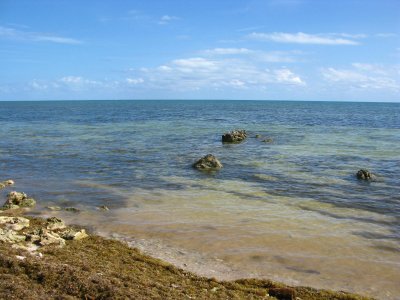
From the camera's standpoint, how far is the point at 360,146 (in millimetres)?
39906

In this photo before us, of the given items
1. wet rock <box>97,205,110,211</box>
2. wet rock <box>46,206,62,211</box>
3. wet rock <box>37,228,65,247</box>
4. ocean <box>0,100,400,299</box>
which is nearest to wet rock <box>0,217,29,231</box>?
wet rock <box>37,228,65,247</box>

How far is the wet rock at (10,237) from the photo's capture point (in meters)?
11.6

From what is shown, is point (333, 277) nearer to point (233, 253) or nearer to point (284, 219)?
point (233, 253)

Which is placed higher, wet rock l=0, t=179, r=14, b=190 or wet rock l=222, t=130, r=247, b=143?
wet rock l=222, t=130, r=247, b=143

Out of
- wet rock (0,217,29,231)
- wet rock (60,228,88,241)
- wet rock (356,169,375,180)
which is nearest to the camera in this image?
wet rock (60,228,88,241)

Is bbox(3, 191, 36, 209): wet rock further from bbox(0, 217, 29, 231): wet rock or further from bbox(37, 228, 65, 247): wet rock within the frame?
bbox(37, 228, 65, 247): wet rock

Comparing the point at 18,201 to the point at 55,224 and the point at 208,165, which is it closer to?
the point at 55,224

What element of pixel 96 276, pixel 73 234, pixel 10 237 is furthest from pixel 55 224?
pixel 96 276

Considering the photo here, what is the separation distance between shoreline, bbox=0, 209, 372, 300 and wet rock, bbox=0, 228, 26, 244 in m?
0.61

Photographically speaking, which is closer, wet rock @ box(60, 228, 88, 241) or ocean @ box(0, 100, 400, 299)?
ocean @ box(0, 100, 400, 299)

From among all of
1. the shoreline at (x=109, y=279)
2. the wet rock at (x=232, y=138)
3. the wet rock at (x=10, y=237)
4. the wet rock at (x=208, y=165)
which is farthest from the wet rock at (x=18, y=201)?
the wet rock at (x=232, y=138)

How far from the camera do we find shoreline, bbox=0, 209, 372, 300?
807cm

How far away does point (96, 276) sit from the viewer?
873 centimetres

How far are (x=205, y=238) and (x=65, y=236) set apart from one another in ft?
15.0
